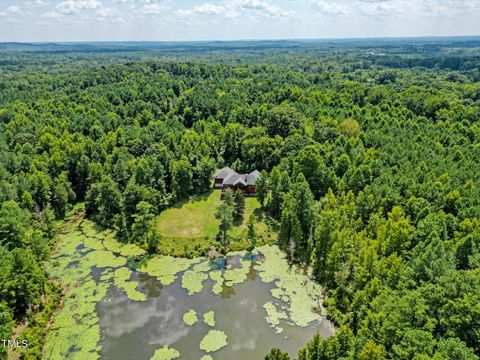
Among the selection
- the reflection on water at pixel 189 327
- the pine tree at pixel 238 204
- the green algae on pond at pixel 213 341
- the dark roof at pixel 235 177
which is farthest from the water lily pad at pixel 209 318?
the dark roof at pixel 235 177

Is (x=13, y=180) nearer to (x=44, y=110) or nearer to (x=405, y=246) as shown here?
(x=44, y=110)

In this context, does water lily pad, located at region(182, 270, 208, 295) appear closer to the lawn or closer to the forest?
the forest

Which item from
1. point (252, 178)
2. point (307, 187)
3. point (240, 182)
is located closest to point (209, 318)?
point (307, 187)

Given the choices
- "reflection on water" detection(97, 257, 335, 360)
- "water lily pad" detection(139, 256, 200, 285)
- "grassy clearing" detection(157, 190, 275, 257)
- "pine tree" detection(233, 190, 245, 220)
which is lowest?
"reflection on water" detection(97, 257, 335, 360)

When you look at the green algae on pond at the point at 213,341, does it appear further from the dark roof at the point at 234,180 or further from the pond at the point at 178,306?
the dark roof at the point at 234,180

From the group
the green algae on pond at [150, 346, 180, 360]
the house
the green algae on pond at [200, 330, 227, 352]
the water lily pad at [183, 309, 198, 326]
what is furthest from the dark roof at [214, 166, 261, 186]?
the green algae on pond at [150, 346, 180, 360]

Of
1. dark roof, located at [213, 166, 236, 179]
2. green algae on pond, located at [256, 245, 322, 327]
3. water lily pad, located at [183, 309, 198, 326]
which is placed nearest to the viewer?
water lily pad, located at [183, 309, 198, 326]

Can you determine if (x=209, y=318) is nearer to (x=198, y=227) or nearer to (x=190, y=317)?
(x=190, y=317)
